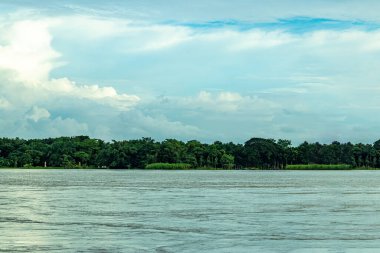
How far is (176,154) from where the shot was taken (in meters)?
175

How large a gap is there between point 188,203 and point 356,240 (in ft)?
57.4

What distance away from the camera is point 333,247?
67.3 ft

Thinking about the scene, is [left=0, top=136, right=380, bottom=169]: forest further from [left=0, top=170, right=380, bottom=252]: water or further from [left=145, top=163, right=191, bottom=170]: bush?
[left=0, top=170, right=380, bottom=252]: water

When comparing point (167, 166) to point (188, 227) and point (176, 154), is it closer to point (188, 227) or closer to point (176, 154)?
point (176, 154)

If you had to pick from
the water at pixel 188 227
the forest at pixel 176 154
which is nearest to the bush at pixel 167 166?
the forest at pixel 176 154

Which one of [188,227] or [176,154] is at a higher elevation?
[176,154]

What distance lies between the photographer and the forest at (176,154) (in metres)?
176

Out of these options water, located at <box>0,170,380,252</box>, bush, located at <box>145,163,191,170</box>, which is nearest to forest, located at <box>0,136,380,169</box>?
bush, located at <box>145,163,191,170</box>

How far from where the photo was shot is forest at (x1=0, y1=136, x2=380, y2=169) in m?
176

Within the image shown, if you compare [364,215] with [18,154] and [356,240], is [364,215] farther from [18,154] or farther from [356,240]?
[18,154]

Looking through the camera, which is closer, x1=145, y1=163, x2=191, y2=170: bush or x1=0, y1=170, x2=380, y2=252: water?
x1=0, y1=170, x2=380, y2=252: water

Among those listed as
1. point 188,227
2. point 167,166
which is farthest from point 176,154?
point 188,227

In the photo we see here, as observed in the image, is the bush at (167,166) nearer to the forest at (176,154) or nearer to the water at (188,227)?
the forest at (176,154)

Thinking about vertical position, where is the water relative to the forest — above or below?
below
